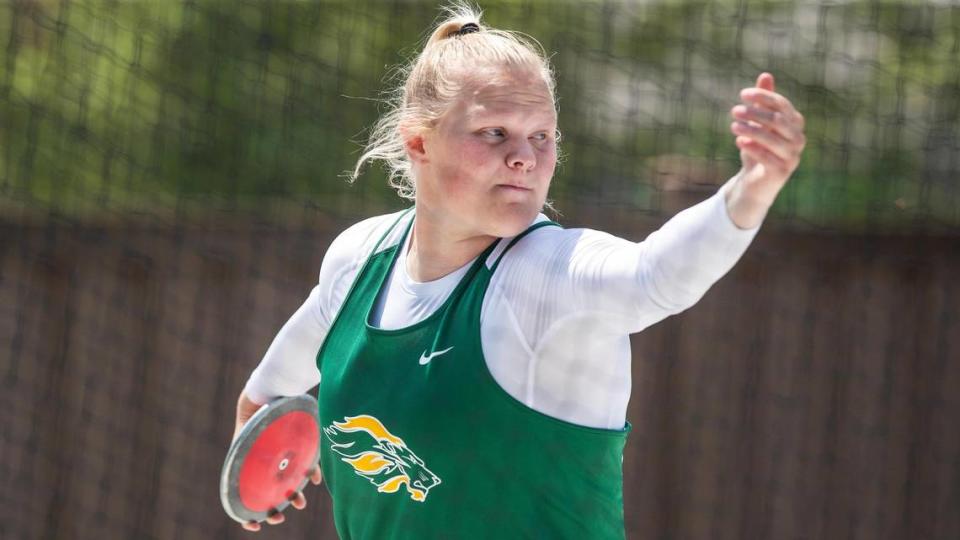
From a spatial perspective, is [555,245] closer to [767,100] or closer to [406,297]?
[406,297]

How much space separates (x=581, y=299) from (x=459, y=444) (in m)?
0.34

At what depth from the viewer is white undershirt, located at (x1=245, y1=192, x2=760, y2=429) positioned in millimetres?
1599

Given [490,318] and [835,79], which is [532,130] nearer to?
[490,318]

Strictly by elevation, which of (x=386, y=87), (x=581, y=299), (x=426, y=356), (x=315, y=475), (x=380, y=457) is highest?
(x=386, y=87)

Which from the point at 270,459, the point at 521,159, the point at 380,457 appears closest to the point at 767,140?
the point at 521,159

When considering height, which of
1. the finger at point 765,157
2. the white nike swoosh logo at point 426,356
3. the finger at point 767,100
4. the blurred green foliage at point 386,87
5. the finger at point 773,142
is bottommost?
A: the white nike swoosh logo at point 426,356

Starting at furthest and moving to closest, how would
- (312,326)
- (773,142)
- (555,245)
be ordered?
(312,326) < (555,245) < (773,142)

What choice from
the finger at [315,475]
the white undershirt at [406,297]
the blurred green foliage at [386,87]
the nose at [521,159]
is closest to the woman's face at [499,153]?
the nose at [521,159]

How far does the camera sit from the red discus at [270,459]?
2543 millimetres

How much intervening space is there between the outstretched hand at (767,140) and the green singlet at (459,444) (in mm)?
524

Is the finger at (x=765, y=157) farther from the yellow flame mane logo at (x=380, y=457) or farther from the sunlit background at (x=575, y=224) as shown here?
the sunlit background at (x=575, y=224)

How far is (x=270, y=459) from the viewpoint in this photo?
2.61m

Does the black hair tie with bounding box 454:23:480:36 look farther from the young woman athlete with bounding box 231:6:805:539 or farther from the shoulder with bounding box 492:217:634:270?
the shoulder with bounding box 492:217:634:270

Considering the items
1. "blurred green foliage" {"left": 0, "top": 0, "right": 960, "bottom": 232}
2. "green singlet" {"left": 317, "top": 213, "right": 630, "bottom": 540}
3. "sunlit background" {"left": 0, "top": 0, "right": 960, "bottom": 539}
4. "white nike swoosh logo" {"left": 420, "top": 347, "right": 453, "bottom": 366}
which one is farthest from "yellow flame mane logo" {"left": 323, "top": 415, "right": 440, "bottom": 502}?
"sunlit background" {"left": 0, "top": 0, "right": 960, "bottom": 539}
